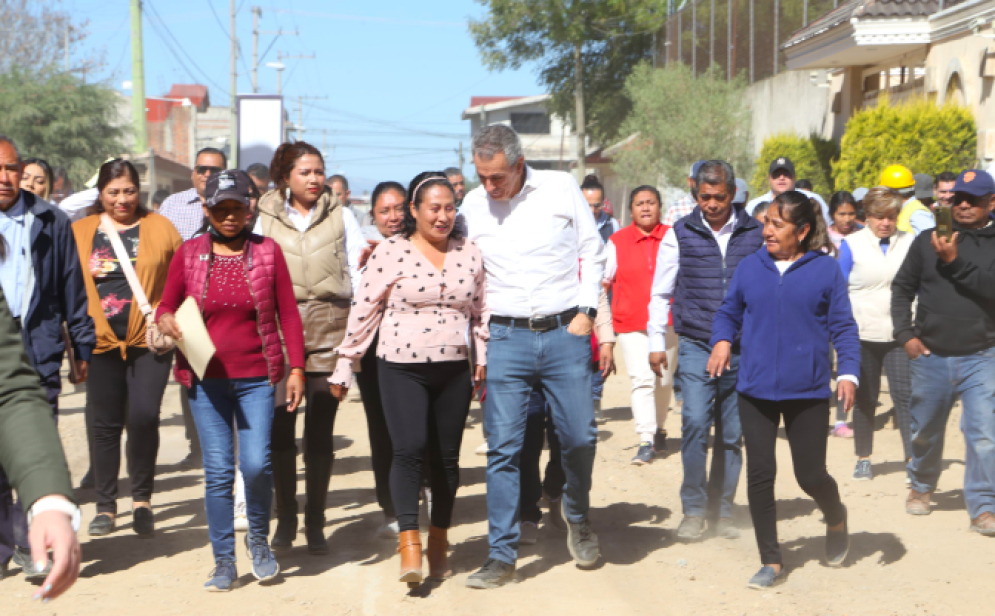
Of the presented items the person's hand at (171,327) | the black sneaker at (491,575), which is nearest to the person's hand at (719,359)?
the black sneaker at (491,575)

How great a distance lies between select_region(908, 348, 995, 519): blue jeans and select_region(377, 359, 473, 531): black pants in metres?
3.22

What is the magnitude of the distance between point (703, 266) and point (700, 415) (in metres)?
0.93

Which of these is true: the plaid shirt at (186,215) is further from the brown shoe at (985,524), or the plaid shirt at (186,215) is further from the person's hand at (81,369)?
the brown shoe at (985,524)

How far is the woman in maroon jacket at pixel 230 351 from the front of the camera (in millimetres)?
5645

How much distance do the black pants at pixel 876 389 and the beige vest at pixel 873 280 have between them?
0.39ft

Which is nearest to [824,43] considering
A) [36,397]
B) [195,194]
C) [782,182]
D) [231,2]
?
[782,182]

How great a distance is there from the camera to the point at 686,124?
1159 inches

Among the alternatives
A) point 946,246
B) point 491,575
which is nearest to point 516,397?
point 491,575

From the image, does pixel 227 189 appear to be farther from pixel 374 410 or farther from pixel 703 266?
pixel 703 266

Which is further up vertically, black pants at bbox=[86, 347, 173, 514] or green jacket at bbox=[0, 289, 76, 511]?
green jacket at bbox=[0, 289, 76, 511]

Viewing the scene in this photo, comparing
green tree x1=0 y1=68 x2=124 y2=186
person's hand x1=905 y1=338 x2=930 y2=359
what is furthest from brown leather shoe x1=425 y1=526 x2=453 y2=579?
green tree x1=0 y1=68 x2=124 y2=186

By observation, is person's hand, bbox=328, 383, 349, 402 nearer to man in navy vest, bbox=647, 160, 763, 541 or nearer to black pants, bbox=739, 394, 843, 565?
man in navy vest, bbox=647, 160, 763, 541

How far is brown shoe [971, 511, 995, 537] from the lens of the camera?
6750mm

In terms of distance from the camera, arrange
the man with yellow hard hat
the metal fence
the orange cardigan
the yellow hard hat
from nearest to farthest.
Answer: the orange cardigan < the man with yellow hard hat < the yellow hard hat < the metal fence
